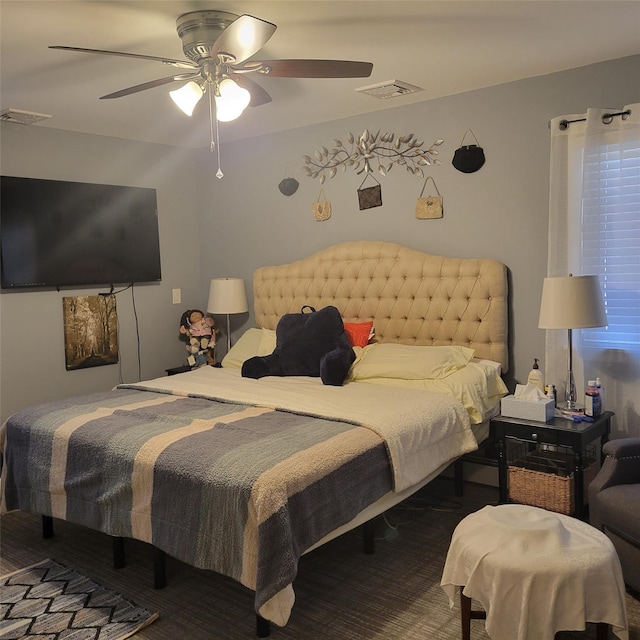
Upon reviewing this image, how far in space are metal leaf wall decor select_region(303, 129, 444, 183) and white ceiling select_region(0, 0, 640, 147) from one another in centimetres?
25

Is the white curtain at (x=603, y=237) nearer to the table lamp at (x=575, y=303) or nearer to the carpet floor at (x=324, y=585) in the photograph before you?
the table lamp at (x=575, y=303)

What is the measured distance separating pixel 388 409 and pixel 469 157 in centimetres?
177

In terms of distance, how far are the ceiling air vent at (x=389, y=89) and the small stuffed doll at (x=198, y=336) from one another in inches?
92.6

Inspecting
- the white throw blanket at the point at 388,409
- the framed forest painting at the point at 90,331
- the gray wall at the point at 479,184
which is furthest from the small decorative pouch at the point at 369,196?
the framed forest painting at the point at 90,331

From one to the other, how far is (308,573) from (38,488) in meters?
1.37

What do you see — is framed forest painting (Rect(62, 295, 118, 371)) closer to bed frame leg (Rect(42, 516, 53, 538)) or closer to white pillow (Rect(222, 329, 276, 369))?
white pillow (Rect(222, 329, 276, 369))

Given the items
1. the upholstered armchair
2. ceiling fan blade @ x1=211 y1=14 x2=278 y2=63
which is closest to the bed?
the upholstered armchair

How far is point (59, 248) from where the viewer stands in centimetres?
445

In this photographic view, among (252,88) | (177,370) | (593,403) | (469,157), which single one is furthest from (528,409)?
(177,370)

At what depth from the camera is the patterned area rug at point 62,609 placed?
8.00ft

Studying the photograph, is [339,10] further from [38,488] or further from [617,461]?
[38,488]

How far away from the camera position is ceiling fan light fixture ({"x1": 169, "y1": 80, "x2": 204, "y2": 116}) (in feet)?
8.87

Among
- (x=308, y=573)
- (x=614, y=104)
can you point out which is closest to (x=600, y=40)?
(x=614, y=104)

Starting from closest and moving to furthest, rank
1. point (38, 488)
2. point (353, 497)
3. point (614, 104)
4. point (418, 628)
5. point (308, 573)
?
1. point (418, 628)
2. point (353, 497)
3. point (308, 573)
4. point (38, 488)
5. point (614, 104)
